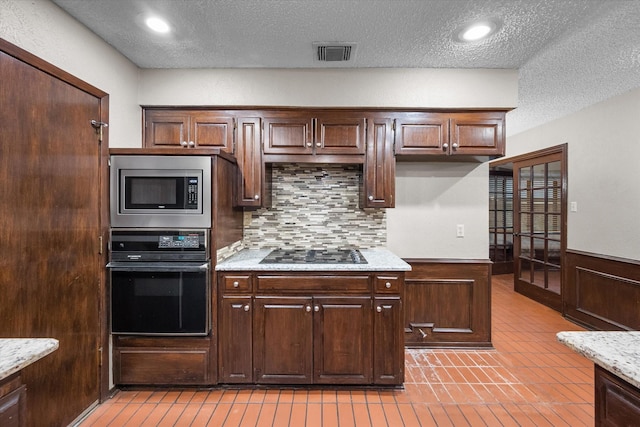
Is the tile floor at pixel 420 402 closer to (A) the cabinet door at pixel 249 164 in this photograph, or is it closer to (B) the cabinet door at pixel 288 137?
(A) the cabinet door at pixel 249 164

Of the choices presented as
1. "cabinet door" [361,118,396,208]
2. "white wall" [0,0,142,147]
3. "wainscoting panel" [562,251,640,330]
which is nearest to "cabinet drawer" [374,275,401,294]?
"cabinet door" [361,118,396,208]

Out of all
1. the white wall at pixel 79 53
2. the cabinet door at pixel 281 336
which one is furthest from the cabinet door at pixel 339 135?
the white wall at pixel 79 53

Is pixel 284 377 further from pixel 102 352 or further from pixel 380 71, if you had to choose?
pixel 380 71

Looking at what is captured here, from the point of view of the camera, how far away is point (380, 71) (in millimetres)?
2592

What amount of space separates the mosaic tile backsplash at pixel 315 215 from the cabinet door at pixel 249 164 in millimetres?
336

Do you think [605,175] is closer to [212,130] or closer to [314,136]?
[314,136]

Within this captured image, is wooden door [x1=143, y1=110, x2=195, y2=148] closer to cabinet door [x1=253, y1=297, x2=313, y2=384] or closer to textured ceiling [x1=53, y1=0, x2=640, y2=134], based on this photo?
textured ceiling [x1=53, y1=0, x2=640, y2=134]

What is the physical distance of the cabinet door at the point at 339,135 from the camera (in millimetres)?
2588

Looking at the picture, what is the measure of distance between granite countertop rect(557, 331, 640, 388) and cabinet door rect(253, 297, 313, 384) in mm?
1480

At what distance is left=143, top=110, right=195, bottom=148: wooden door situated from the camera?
103 inches

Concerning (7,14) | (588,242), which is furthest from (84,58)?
(588,242)

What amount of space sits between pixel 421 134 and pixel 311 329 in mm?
1848

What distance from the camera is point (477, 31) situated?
6.75 ft

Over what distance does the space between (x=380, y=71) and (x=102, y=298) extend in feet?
9.08
